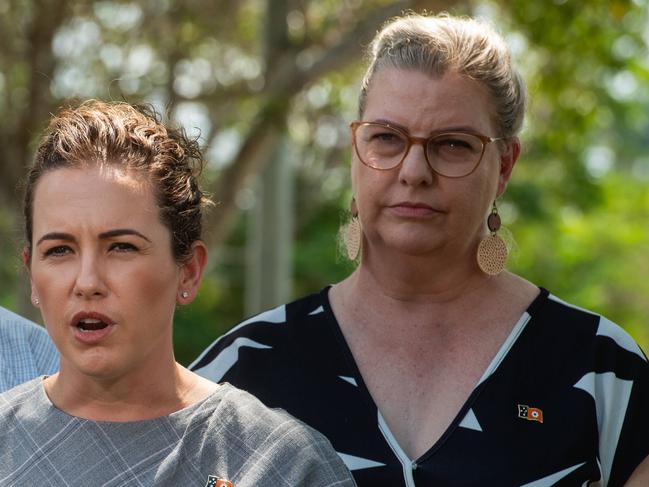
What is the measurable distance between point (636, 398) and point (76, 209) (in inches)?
61.7

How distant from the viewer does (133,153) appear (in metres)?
2.65

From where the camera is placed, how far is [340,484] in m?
2.57

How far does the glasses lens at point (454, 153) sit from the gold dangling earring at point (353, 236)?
34 centimetres

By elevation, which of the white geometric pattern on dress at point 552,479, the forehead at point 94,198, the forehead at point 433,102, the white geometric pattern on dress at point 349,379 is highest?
the forehead at point 433,102

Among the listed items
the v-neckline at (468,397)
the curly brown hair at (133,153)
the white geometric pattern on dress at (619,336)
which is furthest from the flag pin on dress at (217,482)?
the white geometric pattern on dress at (619,336)

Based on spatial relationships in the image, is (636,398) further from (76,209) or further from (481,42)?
(76,209)

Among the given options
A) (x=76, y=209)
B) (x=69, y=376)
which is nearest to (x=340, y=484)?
(x=69, y=376)

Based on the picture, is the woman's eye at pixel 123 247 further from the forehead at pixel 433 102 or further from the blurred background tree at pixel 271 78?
the forehead at pixel 433 102

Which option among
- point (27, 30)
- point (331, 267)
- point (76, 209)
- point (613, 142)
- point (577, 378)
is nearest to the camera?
point (76, 209)

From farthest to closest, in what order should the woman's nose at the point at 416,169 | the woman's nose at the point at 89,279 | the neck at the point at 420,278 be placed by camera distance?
the neck at the point at 420,278 → the woman's nose at the point at 416,169 → the woman's nose at the point at 89,279

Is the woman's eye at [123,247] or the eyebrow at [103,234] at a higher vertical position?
the eyebrow at [103,234]

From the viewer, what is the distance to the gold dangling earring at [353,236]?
11.1 ft

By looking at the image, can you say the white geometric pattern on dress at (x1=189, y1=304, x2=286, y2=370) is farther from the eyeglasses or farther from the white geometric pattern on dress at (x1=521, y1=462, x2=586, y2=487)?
the white geometric pattern on dress at (x1=521, y1=462, x2=586, y2=487)

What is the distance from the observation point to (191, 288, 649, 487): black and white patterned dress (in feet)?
9.80
